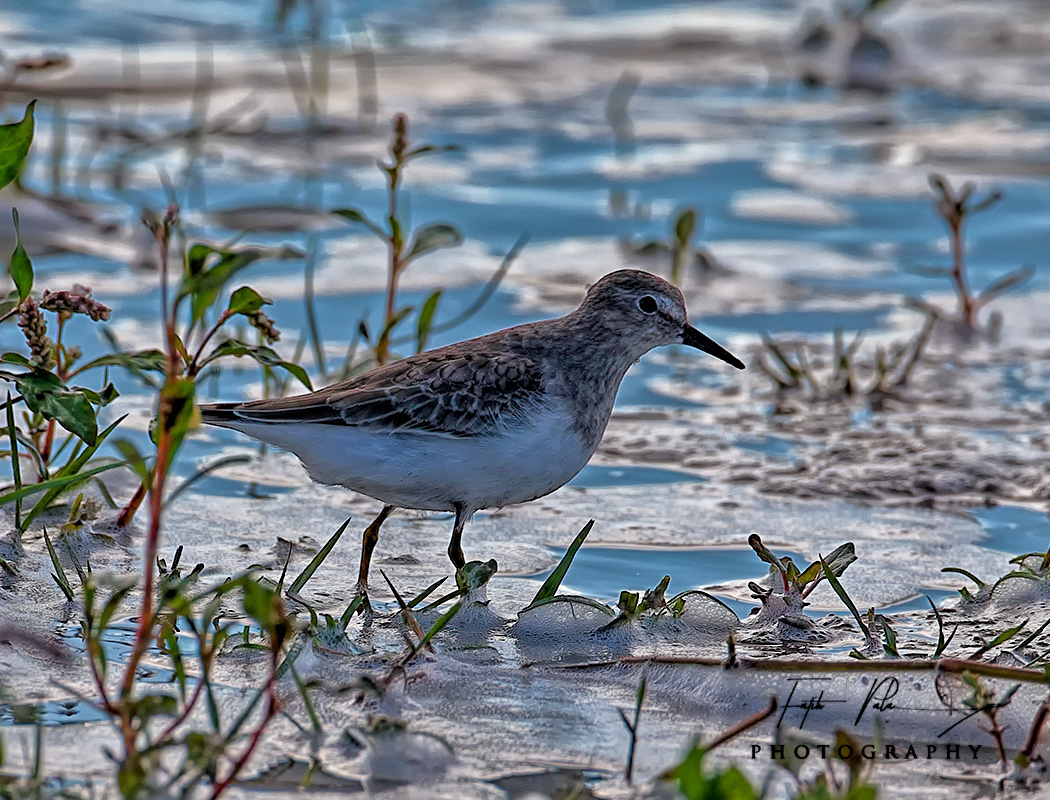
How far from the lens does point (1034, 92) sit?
1169cm

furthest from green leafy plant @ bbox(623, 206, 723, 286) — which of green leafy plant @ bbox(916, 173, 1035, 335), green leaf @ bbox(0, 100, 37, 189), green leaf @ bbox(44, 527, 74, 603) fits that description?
green leaf @ bbox(44, 527, 74, 603)

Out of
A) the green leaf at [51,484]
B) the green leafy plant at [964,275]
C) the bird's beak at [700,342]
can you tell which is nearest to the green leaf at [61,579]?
the green leaf at [51,484]

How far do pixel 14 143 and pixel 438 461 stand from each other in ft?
5.45

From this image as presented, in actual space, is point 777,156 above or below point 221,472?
above

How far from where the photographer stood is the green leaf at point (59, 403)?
14.2ft

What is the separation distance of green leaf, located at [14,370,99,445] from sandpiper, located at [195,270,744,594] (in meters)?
0.66

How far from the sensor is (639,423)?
6723 mm

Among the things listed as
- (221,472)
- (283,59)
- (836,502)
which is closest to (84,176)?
(283,59)

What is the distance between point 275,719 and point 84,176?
6477 millimetres

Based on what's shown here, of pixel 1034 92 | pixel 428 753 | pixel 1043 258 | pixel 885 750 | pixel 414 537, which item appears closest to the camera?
pixel 428 753

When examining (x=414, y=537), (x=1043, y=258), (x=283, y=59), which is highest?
(x=283, y=59)

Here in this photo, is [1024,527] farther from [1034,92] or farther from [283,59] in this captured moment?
[283,59]

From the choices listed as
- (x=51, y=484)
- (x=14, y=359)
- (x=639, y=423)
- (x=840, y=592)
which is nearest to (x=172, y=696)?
(x=51, y=484)

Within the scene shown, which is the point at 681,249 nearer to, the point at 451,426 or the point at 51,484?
the point at 451,426
